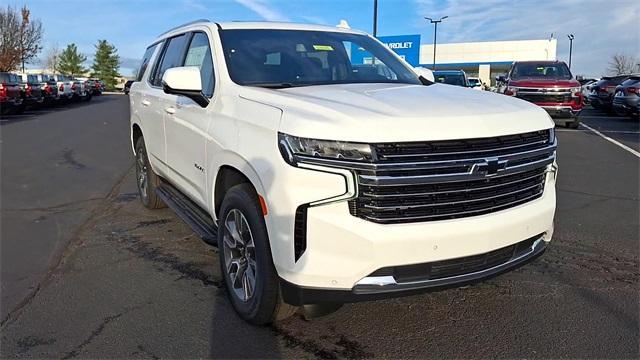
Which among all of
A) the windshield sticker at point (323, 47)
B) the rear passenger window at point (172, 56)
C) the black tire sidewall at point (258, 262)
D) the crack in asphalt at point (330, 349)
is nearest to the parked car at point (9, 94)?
the rear passenger window at point (172, 56)

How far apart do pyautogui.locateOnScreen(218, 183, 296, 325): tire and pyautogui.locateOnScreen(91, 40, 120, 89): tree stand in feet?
A: 269

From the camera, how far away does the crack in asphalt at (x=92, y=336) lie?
3.12m

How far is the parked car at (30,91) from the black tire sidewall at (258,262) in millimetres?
23250

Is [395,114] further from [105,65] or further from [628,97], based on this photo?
[105,65]

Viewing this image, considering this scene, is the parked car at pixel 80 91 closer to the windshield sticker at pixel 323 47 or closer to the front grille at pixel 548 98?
the front grille at pixel 548 98

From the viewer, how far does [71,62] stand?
8031 cm

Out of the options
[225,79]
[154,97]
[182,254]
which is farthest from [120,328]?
[154,97]

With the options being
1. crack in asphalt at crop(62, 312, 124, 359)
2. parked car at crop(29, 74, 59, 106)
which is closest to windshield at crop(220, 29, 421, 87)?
crack in asphalt at crop(62, 312, 124, 359)

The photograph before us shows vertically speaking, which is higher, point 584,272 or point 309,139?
point 309,139

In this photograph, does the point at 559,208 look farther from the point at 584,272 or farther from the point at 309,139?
the point at 309,139

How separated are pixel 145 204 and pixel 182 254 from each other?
186cm

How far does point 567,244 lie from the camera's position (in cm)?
504

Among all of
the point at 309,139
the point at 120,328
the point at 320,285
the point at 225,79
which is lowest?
the point at 120,328

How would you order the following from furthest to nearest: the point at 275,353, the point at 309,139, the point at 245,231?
1. the point at 245,231
2. the point at 275,353
3. the point at 309,139
